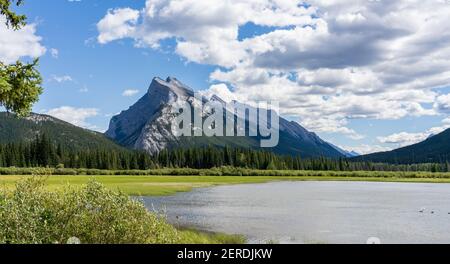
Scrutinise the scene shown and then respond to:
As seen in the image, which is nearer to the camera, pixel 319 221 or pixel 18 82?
pixel 18 82

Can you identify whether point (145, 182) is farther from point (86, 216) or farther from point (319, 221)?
point (86, 216)

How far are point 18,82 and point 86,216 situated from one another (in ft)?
22.4

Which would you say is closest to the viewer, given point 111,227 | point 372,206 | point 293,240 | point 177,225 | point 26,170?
point 111,227

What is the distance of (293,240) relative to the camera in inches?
1211

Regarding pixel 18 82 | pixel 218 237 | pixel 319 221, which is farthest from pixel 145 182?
pixel 18 82

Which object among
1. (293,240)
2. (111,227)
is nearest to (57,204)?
(111,227)

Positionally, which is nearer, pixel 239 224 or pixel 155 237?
pixel 155 237

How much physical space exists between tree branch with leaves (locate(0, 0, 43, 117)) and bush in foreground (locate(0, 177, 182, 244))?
392 centimetres

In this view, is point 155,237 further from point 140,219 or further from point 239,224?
point 239,224

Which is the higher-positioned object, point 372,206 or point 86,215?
point 86,215

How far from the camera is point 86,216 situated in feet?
60.6

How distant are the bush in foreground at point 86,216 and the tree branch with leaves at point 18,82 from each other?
3918 millimetres
